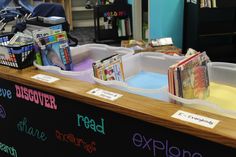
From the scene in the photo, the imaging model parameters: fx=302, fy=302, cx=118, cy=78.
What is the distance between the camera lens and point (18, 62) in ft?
4.93

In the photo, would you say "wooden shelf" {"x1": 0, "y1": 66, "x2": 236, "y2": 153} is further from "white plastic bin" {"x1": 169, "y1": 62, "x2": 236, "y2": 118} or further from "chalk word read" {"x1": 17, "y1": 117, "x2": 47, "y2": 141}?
"chalk word read" {"x1": 17, "y1": 117, "x2": 47, "y2": 141}

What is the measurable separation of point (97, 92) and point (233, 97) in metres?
0.58

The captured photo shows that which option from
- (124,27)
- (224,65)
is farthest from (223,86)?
(124,27)

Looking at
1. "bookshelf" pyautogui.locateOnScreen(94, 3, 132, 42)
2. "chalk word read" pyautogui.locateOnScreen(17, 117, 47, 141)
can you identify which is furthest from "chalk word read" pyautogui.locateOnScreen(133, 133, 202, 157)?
"bookshelf" pyautogui.locateOnScreen(94, 3, 132, 42)

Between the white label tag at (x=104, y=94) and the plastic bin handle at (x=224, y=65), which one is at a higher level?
the plastic bin handle at (x=224, y=65)

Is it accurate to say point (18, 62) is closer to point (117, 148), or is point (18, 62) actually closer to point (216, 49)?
point (117, 148)

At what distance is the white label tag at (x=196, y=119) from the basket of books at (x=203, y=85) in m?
0.06

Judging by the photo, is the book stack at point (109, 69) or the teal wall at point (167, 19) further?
the teal wall at point (167, 19)

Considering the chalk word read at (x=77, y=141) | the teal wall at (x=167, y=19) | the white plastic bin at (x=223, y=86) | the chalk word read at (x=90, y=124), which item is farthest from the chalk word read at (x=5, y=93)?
the teal wall at (x=167, y=19)

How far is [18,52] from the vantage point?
4.85 ft

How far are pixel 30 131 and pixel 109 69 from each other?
55 centimetres

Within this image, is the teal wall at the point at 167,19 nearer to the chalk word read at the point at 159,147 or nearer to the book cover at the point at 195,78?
the book cover at the point at 195,78

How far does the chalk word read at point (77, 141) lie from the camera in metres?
1.28

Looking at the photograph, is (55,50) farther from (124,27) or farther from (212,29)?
(124,27)
